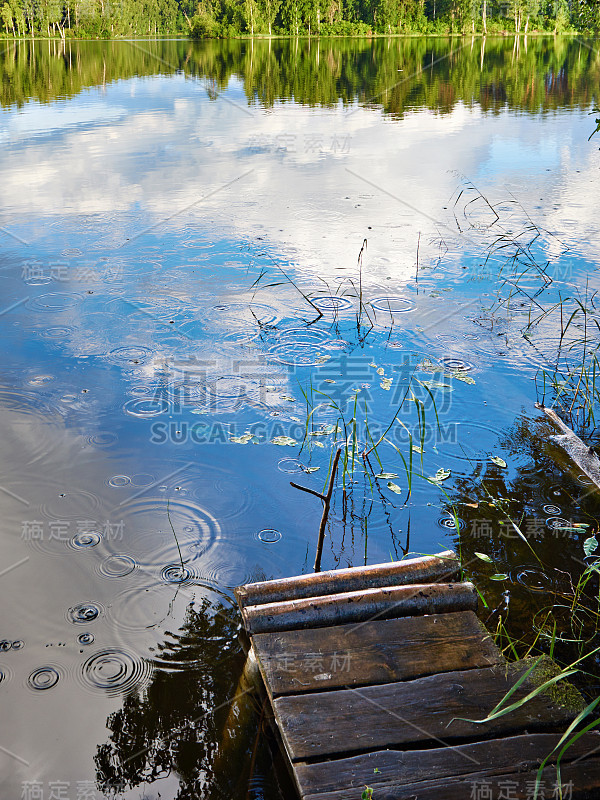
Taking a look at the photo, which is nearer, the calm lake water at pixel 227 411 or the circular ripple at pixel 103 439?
the calm lake water at pixel 227 411

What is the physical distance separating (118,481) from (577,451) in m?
2.65

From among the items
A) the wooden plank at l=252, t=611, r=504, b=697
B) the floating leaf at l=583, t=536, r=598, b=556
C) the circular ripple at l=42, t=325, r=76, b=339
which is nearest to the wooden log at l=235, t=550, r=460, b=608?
the wooden plank at l=252, t=611, r=504, b=697

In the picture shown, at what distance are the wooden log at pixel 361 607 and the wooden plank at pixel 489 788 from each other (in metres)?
0.64

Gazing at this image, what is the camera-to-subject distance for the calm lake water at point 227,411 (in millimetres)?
2463

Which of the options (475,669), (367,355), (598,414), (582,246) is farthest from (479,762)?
(582,246)

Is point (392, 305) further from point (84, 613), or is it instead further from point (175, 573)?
point (84, 613)

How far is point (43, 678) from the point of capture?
8.13 feet

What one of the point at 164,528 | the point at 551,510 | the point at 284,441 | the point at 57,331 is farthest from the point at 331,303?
the point at 164,528

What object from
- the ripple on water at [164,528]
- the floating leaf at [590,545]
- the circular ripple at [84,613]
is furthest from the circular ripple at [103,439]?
the floating leaf at [590,545]

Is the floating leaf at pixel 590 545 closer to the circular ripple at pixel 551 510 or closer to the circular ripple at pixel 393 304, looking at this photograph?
the circular ripple at pixel 551 510

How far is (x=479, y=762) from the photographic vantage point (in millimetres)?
1959

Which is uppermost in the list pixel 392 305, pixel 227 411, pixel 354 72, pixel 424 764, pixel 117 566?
pixel 354 72

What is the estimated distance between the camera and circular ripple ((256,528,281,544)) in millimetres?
3268

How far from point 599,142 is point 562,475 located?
10.7 meters
